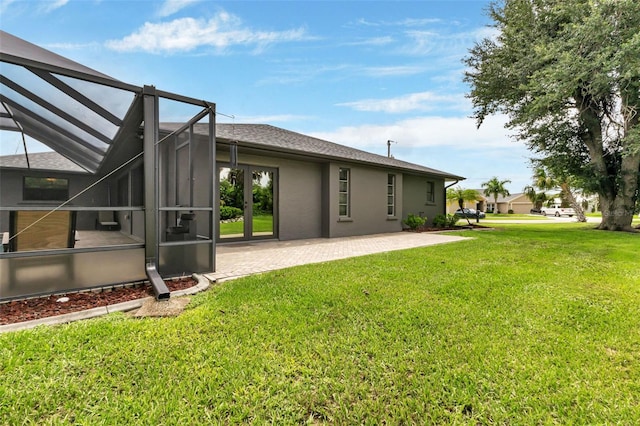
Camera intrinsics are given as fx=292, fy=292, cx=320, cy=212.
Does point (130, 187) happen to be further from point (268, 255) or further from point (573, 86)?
point (573, 86)

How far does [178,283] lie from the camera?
442 cm

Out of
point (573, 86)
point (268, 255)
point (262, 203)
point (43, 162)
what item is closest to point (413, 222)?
point (573, 86)

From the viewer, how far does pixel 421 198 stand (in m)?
15.1

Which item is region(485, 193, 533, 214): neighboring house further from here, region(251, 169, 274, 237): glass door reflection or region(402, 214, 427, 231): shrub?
region(251, 169, 274, 237): glass door reflection

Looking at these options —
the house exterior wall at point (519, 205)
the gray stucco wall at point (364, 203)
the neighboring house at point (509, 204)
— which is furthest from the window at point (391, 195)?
the house exterior wall at point (519, 205)

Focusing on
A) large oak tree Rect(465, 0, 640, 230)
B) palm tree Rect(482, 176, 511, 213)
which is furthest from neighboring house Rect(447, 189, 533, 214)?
large oak tree Rect(465, 0, 640, 230)

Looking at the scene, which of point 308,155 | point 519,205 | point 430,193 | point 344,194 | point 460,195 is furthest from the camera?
point 519,205

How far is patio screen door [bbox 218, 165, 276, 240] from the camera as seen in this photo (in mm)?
8469

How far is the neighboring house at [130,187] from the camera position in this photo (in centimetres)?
372

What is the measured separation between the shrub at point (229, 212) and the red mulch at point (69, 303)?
13.9ft

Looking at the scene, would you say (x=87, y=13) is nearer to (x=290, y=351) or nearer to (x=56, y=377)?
(x=56, y=377)

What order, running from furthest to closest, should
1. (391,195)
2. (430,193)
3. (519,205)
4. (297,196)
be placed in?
1. (519,205)
2. (430,193)
3. (391,195)
4. (297,196)

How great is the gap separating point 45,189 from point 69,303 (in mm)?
8048

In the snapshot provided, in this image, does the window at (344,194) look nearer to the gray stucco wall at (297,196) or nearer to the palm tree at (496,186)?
the gray stucco wall at (297,196)
